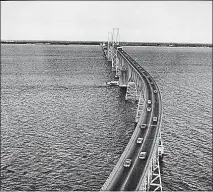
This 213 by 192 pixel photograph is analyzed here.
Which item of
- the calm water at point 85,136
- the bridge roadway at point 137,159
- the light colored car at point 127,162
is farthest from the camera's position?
the calm water at point 85,136

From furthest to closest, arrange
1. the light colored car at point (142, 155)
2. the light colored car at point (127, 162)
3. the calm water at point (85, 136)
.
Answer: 1. the calm water at point (85, 136)
2. the light colored car at point (142, 155)
3. the light colored car at point (127, 162)

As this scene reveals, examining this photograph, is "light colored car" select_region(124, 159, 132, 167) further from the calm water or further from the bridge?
the calm water

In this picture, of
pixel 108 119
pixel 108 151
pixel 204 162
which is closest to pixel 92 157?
pixel 108 151

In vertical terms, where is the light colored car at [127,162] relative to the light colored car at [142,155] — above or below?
below

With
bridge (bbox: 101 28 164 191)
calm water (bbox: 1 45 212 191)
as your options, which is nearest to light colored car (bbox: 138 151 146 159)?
bridge (bbox: 101 28 164 191)

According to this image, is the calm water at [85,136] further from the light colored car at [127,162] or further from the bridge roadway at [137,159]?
the light colored car at [127,162]

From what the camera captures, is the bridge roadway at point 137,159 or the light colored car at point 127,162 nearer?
the bridge roadway at point 137,159

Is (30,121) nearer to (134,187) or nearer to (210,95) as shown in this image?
(134,187)

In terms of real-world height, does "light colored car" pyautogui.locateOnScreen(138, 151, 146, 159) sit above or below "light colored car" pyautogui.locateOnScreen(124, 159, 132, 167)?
above

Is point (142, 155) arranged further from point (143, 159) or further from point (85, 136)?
point (85, 136)

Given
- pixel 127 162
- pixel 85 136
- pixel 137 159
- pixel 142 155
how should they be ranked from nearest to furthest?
pixel 127 162, pixel 137 159, pixel 142 155, pixel 85 136

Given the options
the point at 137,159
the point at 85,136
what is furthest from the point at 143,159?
the point at 85,136

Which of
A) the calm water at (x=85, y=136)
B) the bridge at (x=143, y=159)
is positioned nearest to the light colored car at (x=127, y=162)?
the bridge at (x=143, y=159)
